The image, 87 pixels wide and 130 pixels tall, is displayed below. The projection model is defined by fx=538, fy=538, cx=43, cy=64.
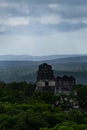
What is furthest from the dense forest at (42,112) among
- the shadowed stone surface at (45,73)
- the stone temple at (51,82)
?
the shadowed stone surface at (45,73)

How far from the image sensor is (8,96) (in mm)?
89688

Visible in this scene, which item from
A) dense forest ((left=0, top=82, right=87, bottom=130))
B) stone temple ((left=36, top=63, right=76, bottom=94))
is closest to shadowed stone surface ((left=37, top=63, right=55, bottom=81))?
stone temple ((left=36, top=63, right=76, bottom=94))

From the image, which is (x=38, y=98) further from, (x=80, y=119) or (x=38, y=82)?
(x=80, y=119)

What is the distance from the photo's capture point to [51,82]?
111500 mm

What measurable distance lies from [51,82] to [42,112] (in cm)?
4702

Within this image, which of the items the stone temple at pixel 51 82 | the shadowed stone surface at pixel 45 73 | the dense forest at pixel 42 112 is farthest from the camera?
the shadowed stone surface at pixel 45 73

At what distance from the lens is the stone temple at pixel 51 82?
109 m

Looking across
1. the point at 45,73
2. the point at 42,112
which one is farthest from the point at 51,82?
the point at 42,112

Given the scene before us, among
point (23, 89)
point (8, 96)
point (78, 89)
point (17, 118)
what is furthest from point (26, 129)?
point (23, 89)

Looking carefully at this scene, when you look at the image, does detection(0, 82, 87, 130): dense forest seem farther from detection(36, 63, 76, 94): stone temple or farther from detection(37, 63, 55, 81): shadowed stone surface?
detection(37, 63, 55, 81): shadowed stone surface

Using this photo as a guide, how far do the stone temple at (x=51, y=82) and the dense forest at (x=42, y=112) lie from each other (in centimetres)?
245

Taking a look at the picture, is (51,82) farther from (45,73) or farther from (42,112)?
(42,112)

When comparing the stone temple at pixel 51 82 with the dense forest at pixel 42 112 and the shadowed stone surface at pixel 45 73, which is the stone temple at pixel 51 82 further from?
the dense forest at pixel 42 112

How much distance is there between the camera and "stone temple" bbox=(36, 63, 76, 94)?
10894 centimetres
